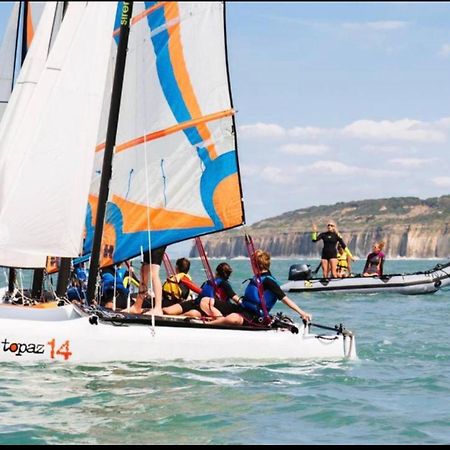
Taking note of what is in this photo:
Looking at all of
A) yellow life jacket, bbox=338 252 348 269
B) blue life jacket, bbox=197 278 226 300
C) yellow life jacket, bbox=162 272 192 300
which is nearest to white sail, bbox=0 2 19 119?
yellow life jacket, bbox=162 272 192 300

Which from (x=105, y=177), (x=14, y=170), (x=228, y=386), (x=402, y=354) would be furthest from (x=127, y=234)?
(x=402, y=354)

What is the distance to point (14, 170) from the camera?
12.1 metres

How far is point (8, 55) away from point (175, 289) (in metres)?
7.40

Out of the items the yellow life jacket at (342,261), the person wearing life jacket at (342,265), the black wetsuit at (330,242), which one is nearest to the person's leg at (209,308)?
the black wetsuit at (330,242)

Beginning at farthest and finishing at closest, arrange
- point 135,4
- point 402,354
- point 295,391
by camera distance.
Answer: point 402,354
point 135,4
point 295,391

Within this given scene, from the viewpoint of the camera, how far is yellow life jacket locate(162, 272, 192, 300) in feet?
46.4

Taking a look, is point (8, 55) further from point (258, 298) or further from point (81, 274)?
point (258, 298)

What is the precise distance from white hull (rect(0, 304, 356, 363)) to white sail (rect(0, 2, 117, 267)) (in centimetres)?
94

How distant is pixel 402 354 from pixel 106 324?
527 cm

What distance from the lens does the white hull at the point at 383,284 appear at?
1193 inches

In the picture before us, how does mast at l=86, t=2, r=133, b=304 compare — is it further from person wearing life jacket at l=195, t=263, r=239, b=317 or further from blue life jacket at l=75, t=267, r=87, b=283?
blue life jacket at l=75, t=267, r=87, b=283

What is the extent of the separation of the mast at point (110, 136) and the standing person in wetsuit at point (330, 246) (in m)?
15.0

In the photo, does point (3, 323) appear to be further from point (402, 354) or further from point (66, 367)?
point (402, 354)

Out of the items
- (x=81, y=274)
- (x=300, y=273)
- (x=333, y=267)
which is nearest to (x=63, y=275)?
(x=81, y=274)
